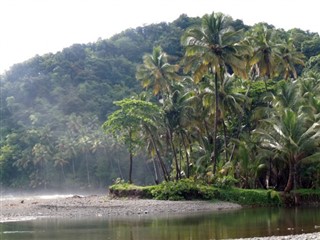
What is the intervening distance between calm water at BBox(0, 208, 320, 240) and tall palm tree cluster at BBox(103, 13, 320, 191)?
352 inches

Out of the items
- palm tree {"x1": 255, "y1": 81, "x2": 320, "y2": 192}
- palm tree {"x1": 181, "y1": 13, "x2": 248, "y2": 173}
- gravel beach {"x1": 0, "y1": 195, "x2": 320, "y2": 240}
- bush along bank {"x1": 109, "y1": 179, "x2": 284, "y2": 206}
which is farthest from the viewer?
palm tree {"x1": 181, "y1": 13, "x2": 248, "y2": 173}

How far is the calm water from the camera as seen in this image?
2444cm

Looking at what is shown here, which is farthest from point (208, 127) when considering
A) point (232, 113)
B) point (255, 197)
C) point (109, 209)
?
point (109, 209)

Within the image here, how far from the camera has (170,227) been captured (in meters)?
27.6

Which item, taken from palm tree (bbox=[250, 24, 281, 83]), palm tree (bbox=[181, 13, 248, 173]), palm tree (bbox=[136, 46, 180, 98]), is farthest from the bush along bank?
palm tree (bbox=[250, 24, 281, 83])

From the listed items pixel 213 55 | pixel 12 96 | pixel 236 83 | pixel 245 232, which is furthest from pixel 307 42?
pixel 245 232

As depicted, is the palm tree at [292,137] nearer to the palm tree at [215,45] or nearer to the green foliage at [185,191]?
the palm tree at [215,45]

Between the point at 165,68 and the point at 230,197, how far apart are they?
17.2 metres

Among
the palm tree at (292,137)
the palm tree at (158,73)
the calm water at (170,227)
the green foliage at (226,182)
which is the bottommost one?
the calm water at (170,227)

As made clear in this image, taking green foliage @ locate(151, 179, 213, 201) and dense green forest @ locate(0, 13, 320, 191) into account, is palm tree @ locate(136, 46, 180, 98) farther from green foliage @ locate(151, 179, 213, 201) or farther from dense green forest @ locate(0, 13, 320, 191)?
green foliage @ locate(151, 179, 213, 201)

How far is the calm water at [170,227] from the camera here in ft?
80.2

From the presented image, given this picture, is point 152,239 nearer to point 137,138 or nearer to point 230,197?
point 230,197

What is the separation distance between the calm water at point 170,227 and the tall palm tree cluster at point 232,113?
8945 millimetres

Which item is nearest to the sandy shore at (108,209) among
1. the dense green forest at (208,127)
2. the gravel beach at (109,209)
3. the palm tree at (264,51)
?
the gravel beach at (109,209)
